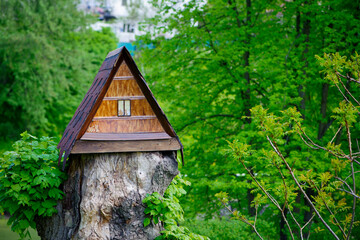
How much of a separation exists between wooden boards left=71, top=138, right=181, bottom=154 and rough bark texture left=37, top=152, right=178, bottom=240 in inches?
3.7

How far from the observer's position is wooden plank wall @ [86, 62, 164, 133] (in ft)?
14.1

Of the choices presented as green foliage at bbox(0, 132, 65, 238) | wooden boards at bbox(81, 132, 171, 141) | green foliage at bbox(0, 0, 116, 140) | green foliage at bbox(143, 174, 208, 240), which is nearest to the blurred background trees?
green foliage at bbox(143, 174, 208, 240)

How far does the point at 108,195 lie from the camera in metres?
4.22

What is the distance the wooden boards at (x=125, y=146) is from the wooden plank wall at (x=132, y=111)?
0.15m

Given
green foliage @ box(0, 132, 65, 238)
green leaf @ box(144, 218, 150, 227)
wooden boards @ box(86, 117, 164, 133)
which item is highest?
wooden boards @ box(86, 117, 164, 133)

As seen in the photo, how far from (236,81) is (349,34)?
254 cm

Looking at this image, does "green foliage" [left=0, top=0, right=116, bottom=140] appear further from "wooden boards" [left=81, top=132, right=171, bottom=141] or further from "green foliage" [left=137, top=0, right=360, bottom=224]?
"wooden boards" [left=81, top=132, right=171, bottom=141]

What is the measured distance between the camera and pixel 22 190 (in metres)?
4.31

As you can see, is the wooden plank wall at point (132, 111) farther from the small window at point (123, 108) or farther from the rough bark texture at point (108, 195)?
the rough bark texture at point (108, 195)

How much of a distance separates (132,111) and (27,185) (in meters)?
1.42

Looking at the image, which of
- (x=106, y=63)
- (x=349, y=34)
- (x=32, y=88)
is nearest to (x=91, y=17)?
(x=32, y=88)

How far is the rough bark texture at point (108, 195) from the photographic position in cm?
421

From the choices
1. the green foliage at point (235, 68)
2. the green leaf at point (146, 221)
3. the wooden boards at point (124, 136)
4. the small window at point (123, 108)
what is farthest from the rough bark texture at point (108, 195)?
the green foliage at point (235, 68)

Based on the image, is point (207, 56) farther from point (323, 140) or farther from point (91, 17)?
point (91, 17)
